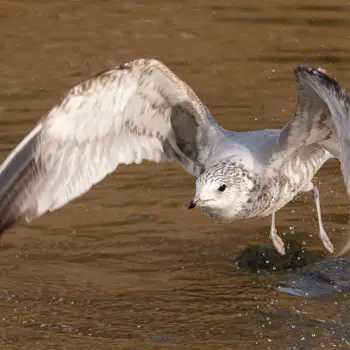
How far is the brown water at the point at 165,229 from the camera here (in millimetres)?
6816

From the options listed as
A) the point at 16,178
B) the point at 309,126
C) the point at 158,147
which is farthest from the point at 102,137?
the point at 309,126

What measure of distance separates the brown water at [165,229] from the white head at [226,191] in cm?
61

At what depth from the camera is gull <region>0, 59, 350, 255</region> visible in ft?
21.7

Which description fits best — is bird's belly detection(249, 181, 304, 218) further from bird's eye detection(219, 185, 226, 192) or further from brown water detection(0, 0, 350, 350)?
brown water detection(0, 0, 350, 350)

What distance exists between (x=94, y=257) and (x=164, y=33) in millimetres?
5522

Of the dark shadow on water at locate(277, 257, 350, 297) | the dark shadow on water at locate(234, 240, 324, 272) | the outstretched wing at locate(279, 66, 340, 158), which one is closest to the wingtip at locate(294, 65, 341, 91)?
the outstretched wing at locate(279, 66, 340, 158)

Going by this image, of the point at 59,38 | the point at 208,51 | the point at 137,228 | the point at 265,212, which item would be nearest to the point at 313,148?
the point at 265,212

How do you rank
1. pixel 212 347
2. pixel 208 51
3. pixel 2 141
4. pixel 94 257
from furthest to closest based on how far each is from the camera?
pixel 208 51
pixel 2 141
pixel 94 257
pixel 212 347

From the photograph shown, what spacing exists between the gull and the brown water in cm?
59

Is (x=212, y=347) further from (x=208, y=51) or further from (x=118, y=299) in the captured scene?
(x=208, y=51)

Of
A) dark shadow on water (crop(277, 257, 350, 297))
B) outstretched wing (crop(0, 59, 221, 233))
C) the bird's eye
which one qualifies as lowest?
dark shadow on water (crop(277, 257, 350, 297))

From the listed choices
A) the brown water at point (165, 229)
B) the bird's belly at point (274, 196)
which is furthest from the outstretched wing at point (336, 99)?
the brown water at point (165, 229)

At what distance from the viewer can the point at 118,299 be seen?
7223mm

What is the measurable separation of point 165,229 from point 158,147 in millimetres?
1114
